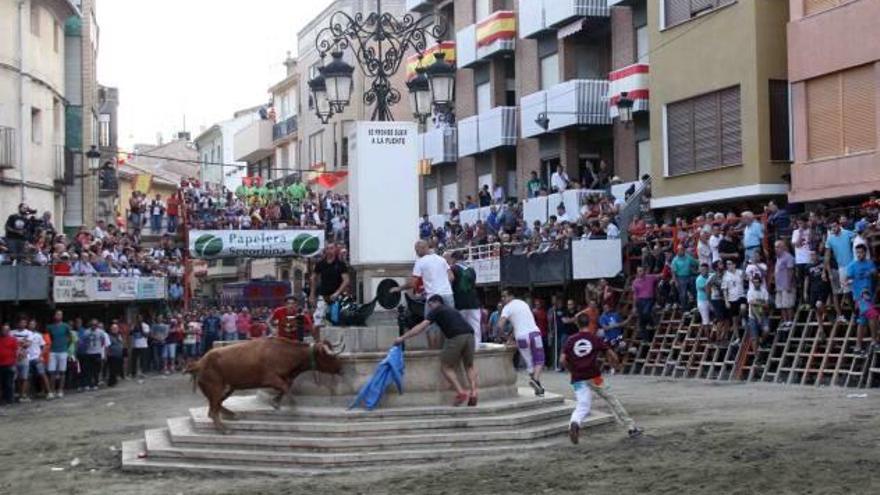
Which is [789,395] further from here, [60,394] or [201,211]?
[201,211]

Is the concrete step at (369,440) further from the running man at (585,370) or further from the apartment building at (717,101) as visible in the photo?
the apartment building at (717,101)

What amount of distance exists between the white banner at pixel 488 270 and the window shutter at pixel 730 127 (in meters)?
8.31

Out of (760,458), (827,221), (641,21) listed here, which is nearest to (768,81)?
(827,221)

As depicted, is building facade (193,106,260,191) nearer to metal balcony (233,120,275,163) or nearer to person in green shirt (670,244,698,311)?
metal balcony (233,120,275,163)

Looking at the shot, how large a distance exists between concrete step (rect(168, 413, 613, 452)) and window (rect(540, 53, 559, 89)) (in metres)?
24.9

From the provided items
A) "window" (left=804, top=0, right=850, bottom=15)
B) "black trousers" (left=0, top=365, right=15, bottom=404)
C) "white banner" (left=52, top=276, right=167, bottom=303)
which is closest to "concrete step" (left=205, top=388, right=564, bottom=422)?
"black trousers" (left=0, top=365, right=15, bottom=404)

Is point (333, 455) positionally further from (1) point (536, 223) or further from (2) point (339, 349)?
(1) point (536, 223)

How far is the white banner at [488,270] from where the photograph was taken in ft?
122

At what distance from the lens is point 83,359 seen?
3316cm

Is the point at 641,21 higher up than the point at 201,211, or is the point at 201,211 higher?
the point at 641,21

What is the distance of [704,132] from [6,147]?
17815 mm

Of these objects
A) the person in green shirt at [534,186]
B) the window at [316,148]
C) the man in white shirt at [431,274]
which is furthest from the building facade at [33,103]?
the window at [316,148]

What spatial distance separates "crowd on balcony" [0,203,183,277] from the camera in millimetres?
31359

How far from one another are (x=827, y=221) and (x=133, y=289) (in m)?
20.2
